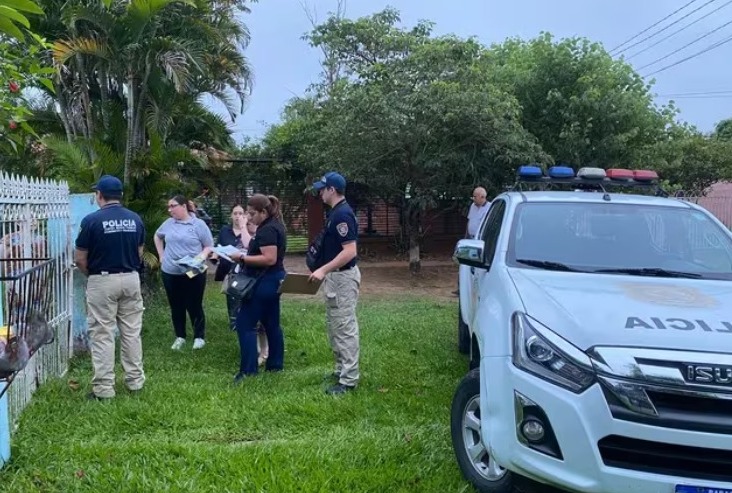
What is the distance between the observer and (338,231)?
5.40 meters

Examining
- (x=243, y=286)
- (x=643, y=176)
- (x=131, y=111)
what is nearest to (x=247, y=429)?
(x=243, y=286)

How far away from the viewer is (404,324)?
852cm

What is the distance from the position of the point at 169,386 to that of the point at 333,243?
6.29 feet

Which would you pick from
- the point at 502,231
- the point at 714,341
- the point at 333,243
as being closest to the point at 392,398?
the point at 333,243

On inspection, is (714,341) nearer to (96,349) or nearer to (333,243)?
(333,243)

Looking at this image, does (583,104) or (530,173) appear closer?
(530,173)

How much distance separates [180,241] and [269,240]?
161 centimetres

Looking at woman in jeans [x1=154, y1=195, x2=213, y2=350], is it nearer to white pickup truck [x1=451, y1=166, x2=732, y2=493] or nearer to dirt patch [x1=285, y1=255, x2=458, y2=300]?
white pickup truck [x1=451, y1=166, x2=732, y2=493]

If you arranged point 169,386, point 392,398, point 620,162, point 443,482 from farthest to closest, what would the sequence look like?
point 620,162 < point 169,386 < point 392,398 < point 443,482

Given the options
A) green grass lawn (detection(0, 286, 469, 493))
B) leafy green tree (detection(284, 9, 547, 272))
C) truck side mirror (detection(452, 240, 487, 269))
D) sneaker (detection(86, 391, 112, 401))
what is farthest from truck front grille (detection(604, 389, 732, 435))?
leafy green tree (detection(284, 9, 547, 272))

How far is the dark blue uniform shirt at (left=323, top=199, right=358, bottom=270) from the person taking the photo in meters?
5.39

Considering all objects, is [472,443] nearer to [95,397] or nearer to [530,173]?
[530,173]

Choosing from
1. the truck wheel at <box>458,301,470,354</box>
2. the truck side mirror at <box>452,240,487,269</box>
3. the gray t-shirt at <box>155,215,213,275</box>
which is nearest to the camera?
the truck side mirror at <box>452,240,487,269</box>

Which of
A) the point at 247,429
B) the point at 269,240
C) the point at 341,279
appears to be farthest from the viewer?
the point at 269,240
